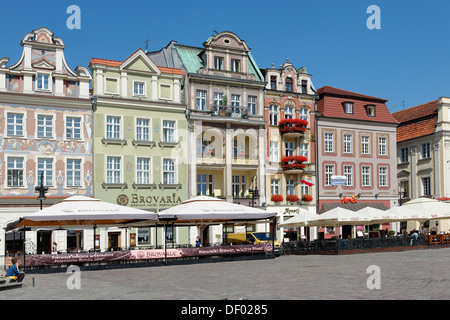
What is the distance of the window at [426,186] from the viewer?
58.5 meters

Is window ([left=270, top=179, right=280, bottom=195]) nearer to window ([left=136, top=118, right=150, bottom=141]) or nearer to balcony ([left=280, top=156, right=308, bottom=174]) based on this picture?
balcony ([left=280, top=156, right=308, bottom=174])

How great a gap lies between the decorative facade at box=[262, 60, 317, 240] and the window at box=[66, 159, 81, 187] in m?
15.1

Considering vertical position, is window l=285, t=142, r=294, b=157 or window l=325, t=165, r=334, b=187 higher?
window l=285, t=142, r=294, b=157

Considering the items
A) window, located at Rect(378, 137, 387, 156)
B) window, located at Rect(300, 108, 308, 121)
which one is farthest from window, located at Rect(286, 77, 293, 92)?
window, located at Rect(378, 137, 387, 156)

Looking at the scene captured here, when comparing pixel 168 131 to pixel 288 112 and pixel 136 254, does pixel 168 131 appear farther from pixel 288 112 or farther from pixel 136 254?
pixel 136 254

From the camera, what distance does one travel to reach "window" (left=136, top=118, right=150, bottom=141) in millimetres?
42906

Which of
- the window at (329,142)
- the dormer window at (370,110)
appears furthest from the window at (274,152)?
the dormer window at (370,110)

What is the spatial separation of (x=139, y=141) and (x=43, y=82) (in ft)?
24.9

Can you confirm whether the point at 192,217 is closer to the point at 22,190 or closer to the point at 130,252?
the point at 130,252

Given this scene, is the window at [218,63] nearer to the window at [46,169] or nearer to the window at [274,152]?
the window at [274,152]

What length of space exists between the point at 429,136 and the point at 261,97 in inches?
771

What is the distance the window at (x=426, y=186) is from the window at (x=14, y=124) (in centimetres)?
3855

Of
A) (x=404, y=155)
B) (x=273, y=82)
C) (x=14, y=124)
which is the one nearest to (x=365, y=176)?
(x=404, y=155)

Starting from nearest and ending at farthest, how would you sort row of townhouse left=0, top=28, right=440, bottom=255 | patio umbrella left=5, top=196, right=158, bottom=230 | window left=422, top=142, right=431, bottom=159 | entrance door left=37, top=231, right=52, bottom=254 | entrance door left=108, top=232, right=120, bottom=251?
patio umbrella left=5, top=196, right=158, bottom=230 → row of townhouse left=0, top=28, right=440, bottom=255 → entrance door left=37, top=231, right=52, bottom=254 → entrance door left=108, top=232, right=120, bottom=251 → window left=422, top=142, right=431, bottom=159
